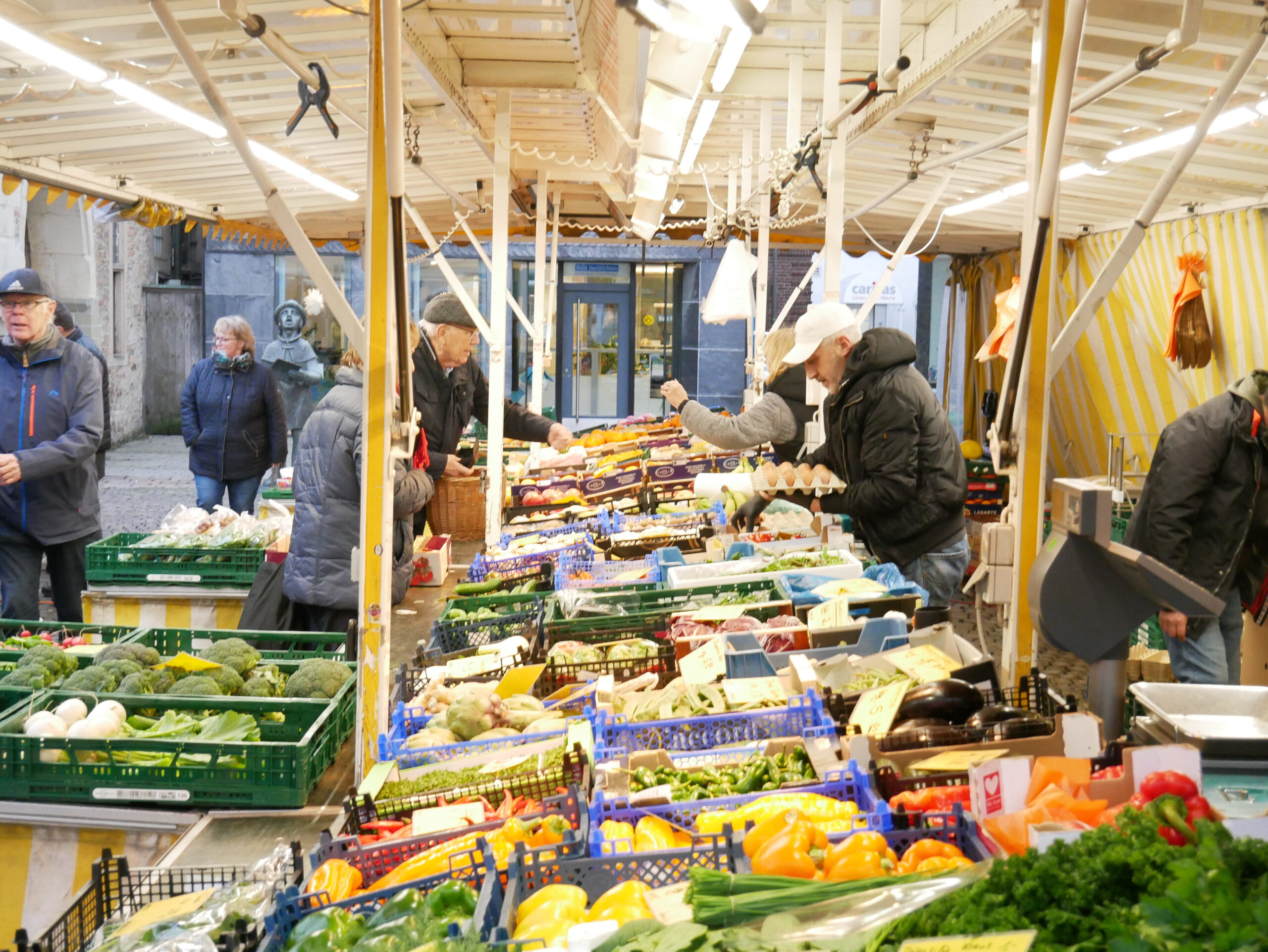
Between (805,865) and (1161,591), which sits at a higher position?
(1161,591)

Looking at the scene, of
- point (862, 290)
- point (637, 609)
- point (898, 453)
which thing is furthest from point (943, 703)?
point (862, 290)

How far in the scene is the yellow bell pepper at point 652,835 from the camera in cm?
234

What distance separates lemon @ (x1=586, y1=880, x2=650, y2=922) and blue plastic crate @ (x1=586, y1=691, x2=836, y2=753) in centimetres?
82

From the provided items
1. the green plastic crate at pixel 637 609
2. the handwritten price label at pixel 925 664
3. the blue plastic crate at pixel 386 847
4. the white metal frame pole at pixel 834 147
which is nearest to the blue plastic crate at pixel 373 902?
the blue plastic crate at pixel 386 847

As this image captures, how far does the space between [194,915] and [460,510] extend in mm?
6933

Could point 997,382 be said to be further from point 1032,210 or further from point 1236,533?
point 1032,210

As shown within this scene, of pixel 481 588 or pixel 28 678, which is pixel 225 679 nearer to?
pixel 28 678

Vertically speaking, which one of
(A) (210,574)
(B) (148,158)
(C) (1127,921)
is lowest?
(A) (210,574)

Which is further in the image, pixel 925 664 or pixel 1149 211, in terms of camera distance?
pixel 925 664

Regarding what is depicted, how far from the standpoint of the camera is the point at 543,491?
7859 mm

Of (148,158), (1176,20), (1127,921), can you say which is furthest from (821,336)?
(148,158)

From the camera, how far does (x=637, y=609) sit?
455 cm

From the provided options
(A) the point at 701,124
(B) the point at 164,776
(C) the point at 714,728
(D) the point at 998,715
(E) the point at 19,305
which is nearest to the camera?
(D) the point at 998,715

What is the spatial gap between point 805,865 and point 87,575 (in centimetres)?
498
